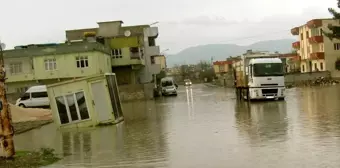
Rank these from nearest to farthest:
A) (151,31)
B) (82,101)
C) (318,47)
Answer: (82,101), (151,31), (318,47)

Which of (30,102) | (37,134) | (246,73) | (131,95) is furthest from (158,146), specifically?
(131,95)

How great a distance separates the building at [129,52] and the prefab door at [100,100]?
4314cm

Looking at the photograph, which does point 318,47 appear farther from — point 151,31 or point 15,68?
point 15,68

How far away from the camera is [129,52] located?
6756 centimetres

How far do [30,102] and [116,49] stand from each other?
2427 cm

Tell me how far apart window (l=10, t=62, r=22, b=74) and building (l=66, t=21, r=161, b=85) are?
528 inches

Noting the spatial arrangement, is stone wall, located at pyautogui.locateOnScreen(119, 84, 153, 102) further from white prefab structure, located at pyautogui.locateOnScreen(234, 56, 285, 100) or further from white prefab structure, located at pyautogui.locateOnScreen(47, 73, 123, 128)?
white prefab structure, located at pyautogui.locateOnScreen(47, 73, 123, 128)

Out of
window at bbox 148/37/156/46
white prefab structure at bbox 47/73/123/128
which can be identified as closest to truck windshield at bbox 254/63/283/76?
white prefab structure at bbox 47/73/123/128

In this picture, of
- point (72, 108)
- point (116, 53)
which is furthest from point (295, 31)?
point (72, 108)

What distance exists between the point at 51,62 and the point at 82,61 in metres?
3.51

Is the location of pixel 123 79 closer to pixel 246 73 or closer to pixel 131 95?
pixel 131 95

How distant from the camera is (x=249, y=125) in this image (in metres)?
19.8

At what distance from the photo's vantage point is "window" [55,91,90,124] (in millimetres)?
22906

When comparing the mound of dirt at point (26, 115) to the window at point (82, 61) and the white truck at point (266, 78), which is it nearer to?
the white truck at point (266, 78)
